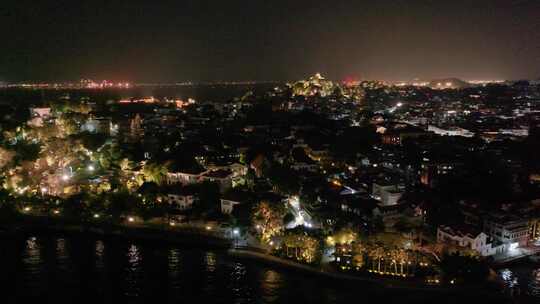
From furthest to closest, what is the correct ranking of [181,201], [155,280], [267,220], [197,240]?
[181,201] < [197,240] < [267,220] < [155,280]

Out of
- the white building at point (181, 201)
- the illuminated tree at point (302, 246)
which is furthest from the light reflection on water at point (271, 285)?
the white building at point (181, 201)

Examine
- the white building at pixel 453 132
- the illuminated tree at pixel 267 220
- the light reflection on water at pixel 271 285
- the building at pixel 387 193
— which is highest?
the white building at pixel 453 132

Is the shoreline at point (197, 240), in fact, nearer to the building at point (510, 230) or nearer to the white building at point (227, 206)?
the white building at point (227, 206)

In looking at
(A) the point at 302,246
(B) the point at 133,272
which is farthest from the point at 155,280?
(A) the point at 302,246

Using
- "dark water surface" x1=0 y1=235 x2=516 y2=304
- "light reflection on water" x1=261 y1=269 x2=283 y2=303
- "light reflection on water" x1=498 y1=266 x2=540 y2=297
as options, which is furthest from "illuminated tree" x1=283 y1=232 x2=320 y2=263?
"light reflection on water" x1=498 y1=266 x2=540 y2=297

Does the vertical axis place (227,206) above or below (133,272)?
above

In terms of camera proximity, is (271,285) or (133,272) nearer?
(271,285)

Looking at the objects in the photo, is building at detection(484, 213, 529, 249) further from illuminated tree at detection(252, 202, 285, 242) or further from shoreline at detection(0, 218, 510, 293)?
illuminated tree at detection(252, 202, 285, 242)

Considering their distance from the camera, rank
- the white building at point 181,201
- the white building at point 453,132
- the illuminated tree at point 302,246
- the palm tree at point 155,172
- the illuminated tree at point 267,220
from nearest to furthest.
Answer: the illuminated tree at point 302,246 → the illuminated tree at point 267,220 → the white building at point 181,201 → the palm tree at point 155,172 → the white building at point 453,132

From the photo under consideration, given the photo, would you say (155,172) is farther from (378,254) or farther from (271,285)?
(378,254)

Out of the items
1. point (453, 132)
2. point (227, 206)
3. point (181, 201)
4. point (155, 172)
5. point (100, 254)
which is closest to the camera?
point (100, 254)
